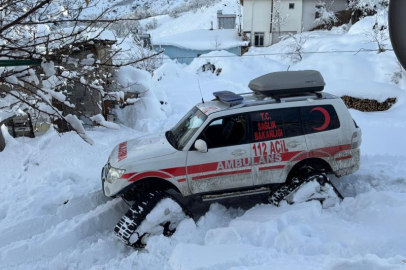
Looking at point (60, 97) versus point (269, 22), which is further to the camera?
point (269, 22)

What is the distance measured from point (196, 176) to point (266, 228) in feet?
4.53

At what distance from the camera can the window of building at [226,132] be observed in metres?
5.61

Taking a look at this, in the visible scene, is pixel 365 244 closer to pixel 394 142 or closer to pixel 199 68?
pixel 394 142

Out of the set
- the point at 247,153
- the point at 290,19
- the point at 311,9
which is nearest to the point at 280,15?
the point at 290,19

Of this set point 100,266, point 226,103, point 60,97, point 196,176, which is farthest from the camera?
point 226,103

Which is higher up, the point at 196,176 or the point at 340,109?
the point at 340,109

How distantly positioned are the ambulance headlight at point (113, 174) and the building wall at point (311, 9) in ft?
128

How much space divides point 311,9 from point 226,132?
1521 inches

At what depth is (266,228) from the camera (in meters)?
4.78

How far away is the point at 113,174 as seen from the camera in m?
5.46

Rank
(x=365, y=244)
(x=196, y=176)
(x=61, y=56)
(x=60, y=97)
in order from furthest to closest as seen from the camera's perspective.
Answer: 1. (x=196, y=176)
2. (x=365, y=244)
3. (x=60, y=97)
4. (x=61, y=56)

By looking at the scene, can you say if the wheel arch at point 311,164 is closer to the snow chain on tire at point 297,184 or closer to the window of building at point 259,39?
the snow chain on tire at point 297,184

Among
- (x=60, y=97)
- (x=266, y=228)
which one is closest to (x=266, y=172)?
(x=266, y=228)

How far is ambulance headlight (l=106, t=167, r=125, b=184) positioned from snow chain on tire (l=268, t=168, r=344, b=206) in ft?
8.12
